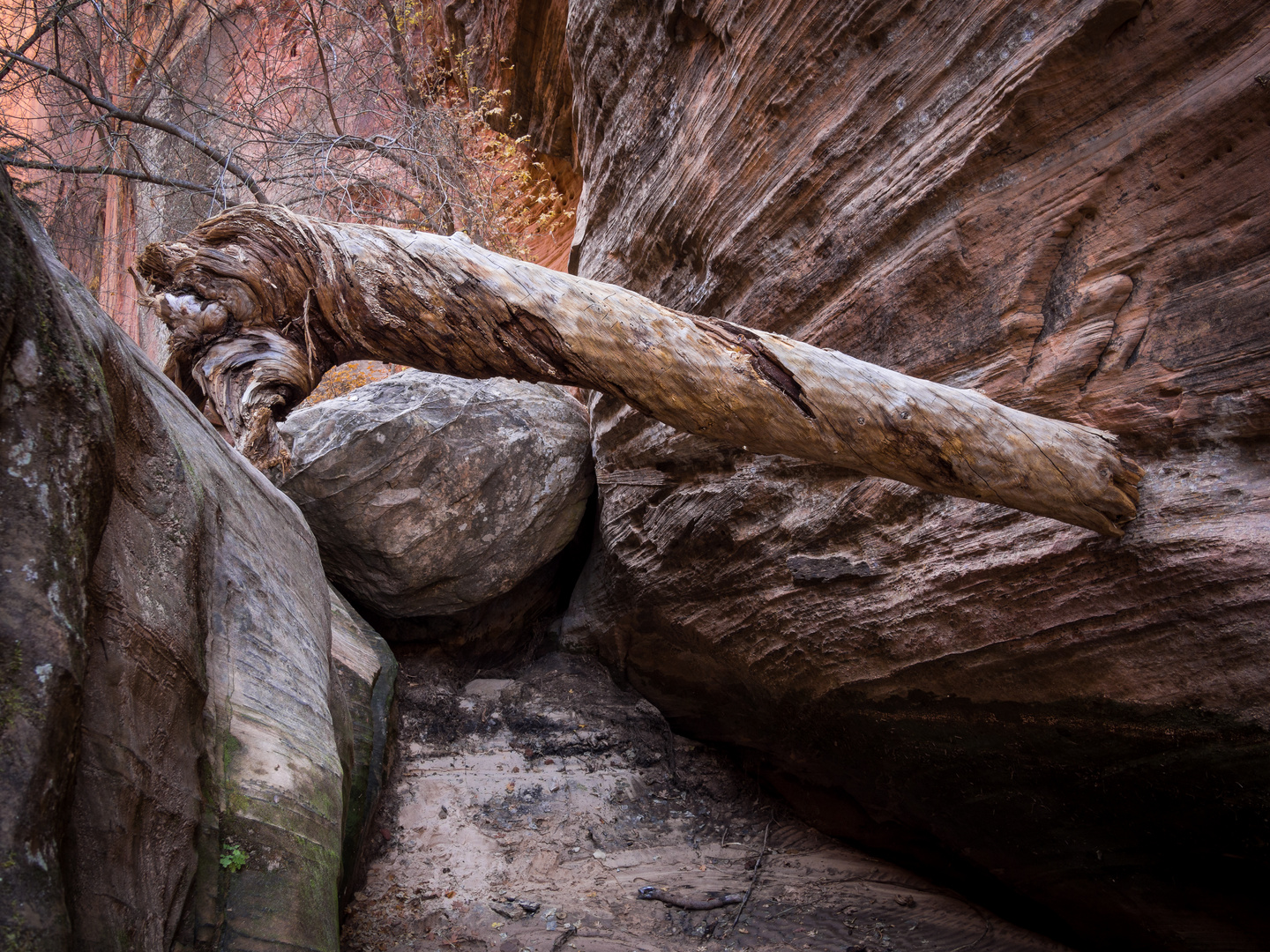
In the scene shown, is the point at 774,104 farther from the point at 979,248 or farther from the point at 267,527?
the point at 267,527

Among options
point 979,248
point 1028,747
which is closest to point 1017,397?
point 979,248

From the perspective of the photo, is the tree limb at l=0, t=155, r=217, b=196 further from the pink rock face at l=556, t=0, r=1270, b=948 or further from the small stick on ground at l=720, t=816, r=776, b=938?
the small stick on ground at l=720, t=816, r=776, b=938

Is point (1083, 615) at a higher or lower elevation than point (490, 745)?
higher

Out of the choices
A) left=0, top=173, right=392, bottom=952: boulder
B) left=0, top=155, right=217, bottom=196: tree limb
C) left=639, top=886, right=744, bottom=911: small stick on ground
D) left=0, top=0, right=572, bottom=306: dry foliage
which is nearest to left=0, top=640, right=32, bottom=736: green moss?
left=0, top=173, right=392, bottom=952: boulder

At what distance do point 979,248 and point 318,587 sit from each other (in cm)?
329

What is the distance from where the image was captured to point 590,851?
164 inches

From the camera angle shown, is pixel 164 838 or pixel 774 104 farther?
pixel 774 104

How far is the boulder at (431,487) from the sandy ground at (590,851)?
30.2 inches

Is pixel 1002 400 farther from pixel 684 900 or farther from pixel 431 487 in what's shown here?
pixel 431 487

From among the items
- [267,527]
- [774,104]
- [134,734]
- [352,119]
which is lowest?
[134,734]

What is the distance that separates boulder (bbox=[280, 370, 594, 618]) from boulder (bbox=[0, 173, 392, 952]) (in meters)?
1.78

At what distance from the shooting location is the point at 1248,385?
2.31m

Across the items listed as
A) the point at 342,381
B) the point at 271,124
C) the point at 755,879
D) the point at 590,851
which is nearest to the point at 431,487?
the point at 590,851

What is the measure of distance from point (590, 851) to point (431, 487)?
244cm
